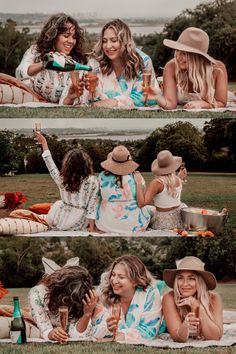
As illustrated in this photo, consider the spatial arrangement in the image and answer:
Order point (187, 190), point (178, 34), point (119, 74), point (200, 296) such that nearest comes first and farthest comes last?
point (200, 296), point (119, 74), point (187, 190), point (178, 34)

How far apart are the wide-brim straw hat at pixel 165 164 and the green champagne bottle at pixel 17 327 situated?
5.39 feet

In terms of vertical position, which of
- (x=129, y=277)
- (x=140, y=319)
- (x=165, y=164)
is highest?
(x=165, y=164)

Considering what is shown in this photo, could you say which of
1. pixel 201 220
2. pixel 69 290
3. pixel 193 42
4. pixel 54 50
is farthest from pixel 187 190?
pixel 69 290

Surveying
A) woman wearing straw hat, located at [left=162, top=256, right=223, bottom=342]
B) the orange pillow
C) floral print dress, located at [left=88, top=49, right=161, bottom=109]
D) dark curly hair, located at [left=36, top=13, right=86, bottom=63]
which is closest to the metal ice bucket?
woman wearing straw hat, located at [left=162, top=256, right=223, bottom=342]

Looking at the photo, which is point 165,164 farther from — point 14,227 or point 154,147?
point 14,227

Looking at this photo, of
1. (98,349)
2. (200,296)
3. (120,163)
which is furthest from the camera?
(120,163)

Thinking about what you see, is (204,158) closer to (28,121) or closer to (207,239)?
(207,239)

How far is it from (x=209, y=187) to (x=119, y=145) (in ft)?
2.74

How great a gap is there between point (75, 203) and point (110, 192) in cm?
29

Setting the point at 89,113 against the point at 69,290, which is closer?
the point at 69,290

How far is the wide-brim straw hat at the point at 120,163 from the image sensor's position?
31.1 ft

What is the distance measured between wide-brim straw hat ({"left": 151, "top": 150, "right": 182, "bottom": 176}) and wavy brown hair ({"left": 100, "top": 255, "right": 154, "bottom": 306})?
99 centimetres

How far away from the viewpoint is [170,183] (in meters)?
9.62

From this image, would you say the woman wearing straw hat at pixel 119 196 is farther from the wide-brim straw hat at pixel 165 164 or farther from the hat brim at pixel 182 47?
the hat brim at pixel 182 47
